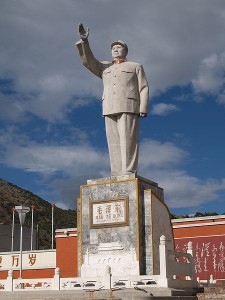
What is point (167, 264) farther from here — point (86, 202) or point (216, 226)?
point (216, 226)

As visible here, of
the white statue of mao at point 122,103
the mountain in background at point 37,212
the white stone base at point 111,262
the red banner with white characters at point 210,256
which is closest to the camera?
the white stone base at point 111,262

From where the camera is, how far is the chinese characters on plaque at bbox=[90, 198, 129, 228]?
11109 millimetres

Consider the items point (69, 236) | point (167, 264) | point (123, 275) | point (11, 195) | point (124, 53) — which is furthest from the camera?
point (11, 195)

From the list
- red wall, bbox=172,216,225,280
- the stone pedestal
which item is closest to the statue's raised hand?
the stone pedestal

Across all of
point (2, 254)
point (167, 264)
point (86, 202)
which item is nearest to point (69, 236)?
point (2, 254)

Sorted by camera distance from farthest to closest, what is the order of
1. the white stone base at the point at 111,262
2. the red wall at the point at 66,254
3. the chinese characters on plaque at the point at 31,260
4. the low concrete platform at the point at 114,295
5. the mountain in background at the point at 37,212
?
the mountain in background at the point at 37,212, the chinese characters on plaque at the point at 31,260, the red wall at the point at 66,254, the white stone base at the point at 111,262, the low concrete platform at the point at 114,295

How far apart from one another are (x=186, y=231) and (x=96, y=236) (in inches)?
344

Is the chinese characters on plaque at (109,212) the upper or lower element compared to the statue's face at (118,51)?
lower

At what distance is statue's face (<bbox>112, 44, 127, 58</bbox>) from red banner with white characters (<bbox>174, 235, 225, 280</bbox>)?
9130 millimetres

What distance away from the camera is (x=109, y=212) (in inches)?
445

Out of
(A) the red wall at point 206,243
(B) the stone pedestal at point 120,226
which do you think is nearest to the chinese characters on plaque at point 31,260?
(A) the red wall at point 206,243

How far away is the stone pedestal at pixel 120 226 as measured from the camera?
35.4 ft

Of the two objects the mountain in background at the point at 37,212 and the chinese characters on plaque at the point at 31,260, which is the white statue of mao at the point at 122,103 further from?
the mountain in background at the point at 37,212

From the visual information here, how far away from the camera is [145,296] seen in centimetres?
880
